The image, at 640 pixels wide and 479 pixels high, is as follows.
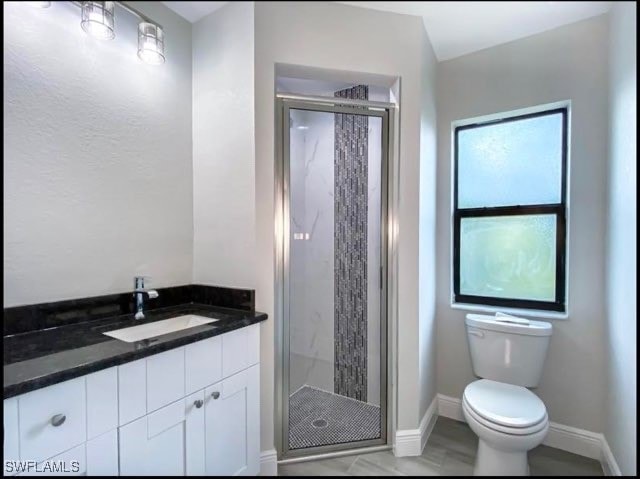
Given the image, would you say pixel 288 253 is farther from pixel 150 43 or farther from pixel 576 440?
pixel 576 440

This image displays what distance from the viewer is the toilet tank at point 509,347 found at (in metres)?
1.33

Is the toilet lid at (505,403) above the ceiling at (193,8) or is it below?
below

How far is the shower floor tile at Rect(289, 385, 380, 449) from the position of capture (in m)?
1.44

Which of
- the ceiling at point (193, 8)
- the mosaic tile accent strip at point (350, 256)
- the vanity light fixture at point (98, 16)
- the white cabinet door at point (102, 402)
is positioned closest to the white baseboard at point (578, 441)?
the mosaic tile accent strip at point (350, 256)

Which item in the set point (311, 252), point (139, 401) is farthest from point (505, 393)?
point (139, 401)

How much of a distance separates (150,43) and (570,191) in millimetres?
1797

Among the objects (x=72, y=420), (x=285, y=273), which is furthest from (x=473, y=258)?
(x=72, y=420)

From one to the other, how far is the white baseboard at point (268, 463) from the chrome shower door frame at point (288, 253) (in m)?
0.07

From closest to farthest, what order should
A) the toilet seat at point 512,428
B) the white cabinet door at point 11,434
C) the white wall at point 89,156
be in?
1. the white cabinet door at point 11,434
2. the white wall at point 89,156
3. the toilet seat at point 512,428

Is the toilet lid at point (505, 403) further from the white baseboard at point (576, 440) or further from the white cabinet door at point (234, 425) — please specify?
the white cabinet door at point (234, 425)

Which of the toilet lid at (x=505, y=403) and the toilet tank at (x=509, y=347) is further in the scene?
the toilet tank at (x=509, y=347)

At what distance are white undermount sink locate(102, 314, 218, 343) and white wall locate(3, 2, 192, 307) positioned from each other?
20cm

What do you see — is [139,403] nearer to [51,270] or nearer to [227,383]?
[227,383]

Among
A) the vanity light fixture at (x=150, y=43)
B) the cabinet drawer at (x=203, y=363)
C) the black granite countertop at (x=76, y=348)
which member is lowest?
the cabinet drawer at (x=203, y=363)
